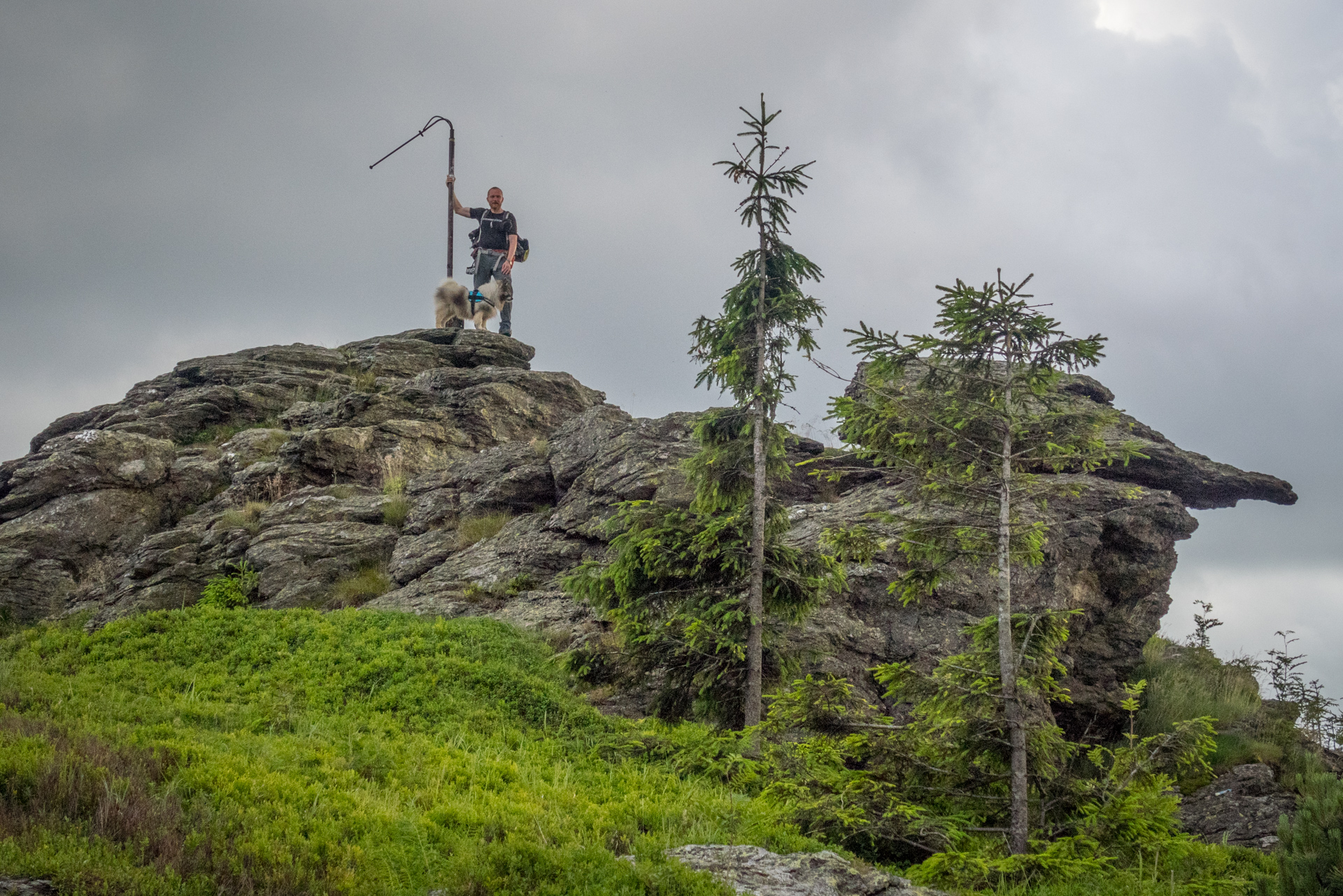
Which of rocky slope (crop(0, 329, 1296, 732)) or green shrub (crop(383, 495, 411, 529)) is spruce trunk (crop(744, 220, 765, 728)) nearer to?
rocky slope (crop(0, 329, 1296, 732))

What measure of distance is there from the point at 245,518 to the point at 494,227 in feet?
43.4

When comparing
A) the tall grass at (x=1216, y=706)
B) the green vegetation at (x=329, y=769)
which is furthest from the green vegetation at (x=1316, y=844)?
the tall grass at (x=1216, y=706)

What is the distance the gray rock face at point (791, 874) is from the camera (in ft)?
19.7

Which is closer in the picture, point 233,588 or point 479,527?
point 233,588

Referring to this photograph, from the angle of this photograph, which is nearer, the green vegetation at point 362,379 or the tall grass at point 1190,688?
the tall grass at point 1190,688

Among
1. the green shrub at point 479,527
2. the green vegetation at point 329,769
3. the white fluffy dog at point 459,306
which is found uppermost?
the white fluffy dog at point 459,306

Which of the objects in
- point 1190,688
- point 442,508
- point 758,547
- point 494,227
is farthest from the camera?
point 494,227

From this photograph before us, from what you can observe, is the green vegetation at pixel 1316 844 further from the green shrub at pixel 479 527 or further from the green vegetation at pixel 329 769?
the green shrub at pixel 479 527

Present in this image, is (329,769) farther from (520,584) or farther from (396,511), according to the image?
(396,511)

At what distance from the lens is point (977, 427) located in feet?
25.9

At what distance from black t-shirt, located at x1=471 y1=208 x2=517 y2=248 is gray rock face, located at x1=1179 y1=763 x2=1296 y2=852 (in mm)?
23681

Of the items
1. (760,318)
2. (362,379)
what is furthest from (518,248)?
(760,318)

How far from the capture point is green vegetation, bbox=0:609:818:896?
576cm

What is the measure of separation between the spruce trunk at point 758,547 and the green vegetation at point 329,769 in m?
0.75
